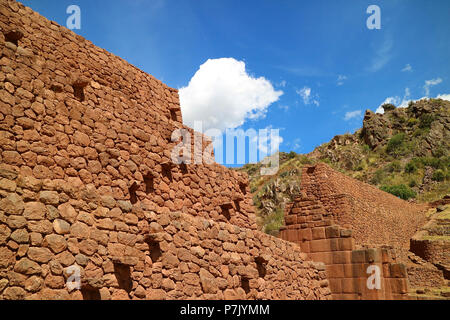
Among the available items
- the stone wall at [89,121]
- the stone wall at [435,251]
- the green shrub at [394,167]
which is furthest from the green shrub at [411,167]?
the stone wall at [89,121]

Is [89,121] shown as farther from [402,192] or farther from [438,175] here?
[438,175]

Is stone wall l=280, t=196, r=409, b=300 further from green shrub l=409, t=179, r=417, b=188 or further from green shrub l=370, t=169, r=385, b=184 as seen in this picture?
green shrub l=370, t=169, r=385, b=184

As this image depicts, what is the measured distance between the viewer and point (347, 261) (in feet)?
38.4

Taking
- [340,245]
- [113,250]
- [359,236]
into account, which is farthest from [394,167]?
[113,250]

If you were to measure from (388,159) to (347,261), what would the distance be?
41028 mm

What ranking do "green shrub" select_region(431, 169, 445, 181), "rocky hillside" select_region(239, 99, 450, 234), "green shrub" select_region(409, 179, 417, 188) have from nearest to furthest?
"rocky hillside" select_region(239, 99, 450, 234)
"green shrub" select_region(431, 169, 445, 181)
"green shrub" select_region(409, 179, 417, 188)

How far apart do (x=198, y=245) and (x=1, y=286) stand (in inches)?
149

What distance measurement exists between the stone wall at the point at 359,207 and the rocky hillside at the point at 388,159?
10149mm

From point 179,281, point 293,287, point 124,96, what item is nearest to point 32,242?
point 179,281

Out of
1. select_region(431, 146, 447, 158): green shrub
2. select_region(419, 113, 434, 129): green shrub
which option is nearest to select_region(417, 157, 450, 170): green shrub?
select_region(431, 146, 447, 158): green shrub

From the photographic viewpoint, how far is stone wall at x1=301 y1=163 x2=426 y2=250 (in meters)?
17.6

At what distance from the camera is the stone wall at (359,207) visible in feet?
57.8

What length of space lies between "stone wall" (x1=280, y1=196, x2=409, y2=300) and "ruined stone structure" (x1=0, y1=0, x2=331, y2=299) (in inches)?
85.5
